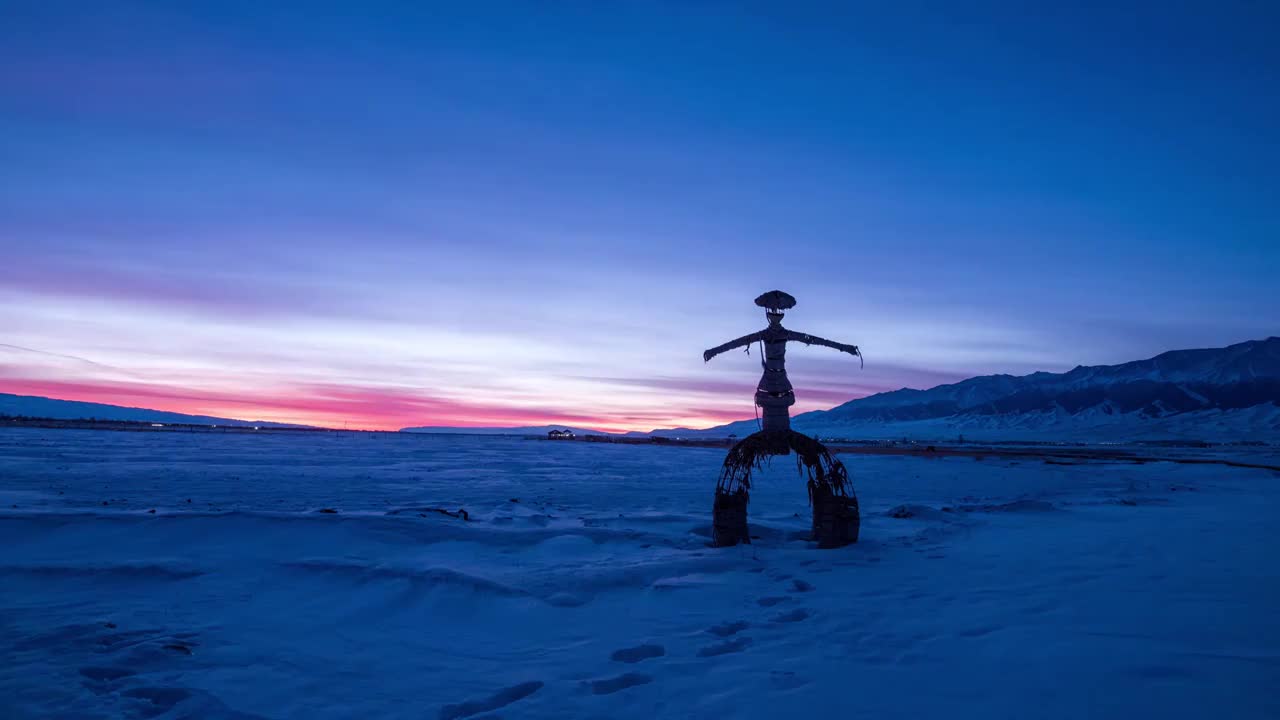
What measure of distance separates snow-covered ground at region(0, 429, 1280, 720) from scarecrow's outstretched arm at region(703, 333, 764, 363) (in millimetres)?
3219

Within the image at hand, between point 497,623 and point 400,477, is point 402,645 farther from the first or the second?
point 400,477

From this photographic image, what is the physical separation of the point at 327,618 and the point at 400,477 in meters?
20.2

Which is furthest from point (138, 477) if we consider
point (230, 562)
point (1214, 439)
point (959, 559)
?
point (1214, 439)

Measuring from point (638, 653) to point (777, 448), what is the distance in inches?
195

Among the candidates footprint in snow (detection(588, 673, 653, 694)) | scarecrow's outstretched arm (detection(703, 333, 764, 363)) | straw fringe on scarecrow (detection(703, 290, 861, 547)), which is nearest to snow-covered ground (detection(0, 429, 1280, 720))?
footprint in snow (detection(588, 673, 653, 694))

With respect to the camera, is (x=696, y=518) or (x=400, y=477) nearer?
(x=696, y=518)

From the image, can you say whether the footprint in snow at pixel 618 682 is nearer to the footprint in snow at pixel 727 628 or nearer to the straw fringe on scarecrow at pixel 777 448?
the footprint in snow at pixel 727 628

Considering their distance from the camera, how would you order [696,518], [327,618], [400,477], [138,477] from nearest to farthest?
[327,618]
[696,518]
[138,477]
[400,477]

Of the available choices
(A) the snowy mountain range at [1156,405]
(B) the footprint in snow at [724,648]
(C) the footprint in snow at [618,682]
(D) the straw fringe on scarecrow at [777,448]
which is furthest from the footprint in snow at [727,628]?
(A) the snowy mountain range at [1156,405]

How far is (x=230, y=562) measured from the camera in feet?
31.6

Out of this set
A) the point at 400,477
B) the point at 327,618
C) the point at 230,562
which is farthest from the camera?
the point at 400,477

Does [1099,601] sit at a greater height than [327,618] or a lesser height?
greater

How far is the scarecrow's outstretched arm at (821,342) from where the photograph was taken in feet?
34.1

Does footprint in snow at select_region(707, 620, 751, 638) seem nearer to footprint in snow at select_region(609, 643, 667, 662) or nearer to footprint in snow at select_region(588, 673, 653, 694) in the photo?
footprint in snow at select_region(609, 643, 667, 662)
